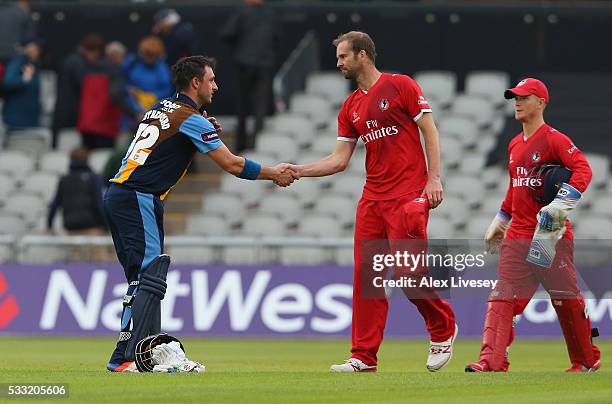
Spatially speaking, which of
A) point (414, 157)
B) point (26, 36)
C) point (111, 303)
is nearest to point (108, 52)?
point (26, 36)

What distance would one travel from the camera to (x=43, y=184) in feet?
76.1

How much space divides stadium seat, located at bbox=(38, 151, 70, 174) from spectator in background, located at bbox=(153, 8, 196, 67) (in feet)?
7.51

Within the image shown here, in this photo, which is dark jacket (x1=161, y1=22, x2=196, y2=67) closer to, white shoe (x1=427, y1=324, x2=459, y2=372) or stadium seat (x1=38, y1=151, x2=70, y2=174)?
stadium seat (x1=38, y1=151, x2=70, y2=174)

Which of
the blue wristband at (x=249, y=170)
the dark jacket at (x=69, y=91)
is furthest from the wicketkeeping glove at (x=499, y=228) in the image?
the dark jacket at (x=69, y=91)

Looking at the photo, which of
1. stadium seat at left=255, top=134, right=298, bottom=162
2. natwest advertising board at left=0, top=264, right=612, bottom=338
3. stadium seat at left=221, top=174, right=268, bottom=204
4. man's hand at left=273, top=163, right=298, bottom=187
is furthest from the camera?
stadium seat at left=255, top=134, right=298, bottom=162

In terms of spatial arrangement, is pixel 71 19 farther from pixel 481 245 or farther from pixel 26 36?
pixel 481 245

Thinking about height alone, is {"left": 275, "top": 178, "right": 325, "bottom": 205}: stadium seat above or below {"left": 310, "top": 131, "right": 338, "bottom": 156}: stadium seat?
below

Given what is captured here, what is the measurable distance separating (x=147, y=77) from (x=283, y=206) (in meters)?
2.98

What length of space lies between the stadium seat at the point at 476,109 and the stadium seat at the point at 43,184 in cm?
633

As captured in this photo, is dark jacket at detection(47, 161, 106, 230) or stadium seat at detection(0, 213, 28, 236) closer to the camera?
dark jacket at detection(47, 161, 106, 230)

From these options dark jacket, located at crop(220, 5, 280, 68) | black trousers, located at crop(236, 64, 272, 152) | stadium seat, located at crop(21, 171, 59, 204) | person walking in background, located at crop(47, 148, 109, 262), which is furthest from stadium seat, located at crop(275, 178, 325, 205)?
stadium seat, located at crop(21, 171, 59, 204)

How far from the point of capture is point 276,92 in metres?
24.3

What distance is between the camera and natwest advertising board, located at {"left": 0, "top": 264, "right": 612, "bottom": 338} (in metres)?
18.8

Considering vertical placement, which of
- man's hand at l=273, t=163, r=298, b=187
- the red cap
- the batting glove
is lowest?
the batting glove
